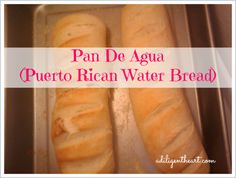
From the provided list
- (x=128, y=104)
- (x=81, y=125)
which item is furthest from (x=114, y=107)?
(x=81, y=125)

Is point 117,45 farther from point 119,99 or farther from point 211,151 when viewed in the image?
point 211,151

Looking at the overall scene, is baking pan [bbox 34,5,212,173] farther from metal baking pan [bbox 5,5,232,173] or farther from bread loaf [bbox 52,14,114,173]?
bread loaf [bbox 52,14,114,173]

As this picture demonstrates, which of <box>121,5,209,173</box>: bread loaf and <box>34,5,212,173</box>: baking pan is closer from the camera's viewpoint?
<box>121,5,209,173</box>: bread loaf

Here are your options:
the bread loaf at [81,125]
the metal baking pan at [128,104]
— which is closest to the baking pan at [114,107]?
the metal baking pan at [128,104]

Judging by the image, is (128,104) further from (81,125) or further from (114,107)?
(81,125)

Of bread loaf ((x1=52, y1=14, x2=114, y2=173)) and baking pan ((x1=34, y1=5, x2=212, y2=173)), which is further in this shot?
baking pan ((x1=34, y1=5, x2=212, y2=173))

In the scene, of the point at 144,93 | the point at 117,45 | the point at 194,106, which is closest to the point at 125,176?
the point at 144,93

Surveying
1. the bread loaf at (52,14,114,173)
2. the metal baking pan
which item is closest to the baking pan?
the metal baking pan
